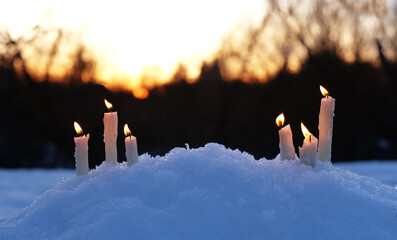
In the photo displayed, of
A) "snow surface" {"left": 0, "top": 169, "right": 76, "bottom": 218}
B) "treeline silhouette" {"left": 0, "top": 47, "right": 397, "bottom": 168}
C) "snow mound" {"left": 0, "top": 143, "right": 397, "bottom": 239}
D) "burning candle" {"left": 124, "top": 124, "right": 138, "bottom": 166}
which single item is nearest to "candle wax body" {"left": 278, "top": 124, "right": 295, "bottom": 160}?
"snow mound" {"left": 0, "top": 143, "right": 397, "bottom": 239}

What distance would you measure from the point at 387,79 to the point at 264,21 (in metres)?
2.90

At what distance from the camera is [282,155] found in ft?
4.67

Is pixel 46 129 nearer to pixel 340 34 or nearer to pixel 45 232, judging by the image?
pixel 340 34

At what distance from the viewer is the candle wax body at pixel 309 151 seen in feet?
4.39

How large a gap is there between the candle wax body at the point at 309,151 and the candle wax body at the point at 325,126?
77 mm

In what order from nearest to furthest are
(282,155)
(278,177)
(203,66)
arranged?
(278,177)
(282,155)
(203,66)

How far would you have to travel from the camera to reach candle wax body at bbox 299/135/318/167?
134 cm

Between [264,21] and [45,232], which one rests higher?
[264,21]

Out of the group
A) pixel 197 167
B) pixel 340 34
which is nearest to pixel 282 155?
pixel 197 167

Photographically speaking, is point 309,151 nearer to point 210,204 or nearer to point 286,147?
point 286,147

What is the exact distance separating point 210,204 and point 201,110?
854 centimetres

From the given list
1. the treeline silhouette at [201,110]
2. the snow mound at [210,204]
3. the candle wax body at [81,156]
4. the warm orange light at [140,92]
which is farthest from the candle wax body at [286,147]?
the warm orange light at [140,92]

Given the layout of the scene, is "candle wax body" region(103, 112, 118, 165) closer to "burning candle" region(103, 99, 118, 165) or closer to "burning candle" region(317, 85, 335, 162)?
"burning candle" region(103, 99, 118, 165)

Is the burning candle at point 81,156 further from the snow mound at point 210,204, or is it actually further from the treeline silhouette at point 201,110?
the treeline silhouette at point 201,110
